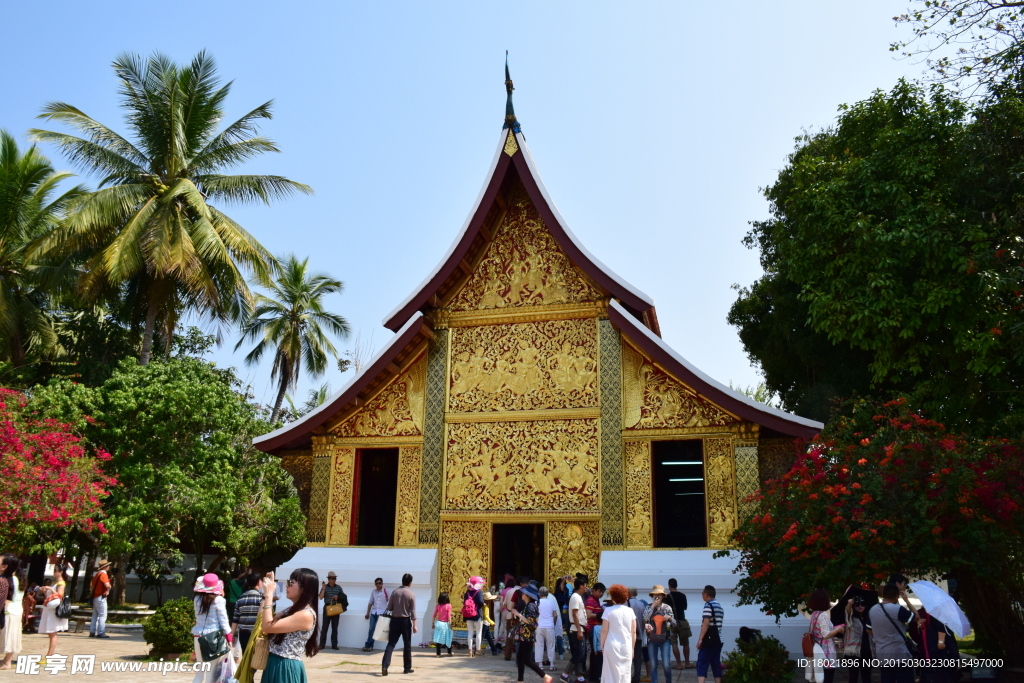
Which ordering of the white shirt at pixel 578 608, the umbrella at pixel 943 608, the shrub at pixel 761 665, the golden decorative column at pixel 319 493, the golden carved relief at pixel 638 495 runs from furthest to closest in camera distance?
the golden decorative column at pixel 319 493
the golden carved relief at pixel 638 495
the white shirt at pixel 578 608
the shrub at pixel 761 665
the umbrella at pixel 943 608

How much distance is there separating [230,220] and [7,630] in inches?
538

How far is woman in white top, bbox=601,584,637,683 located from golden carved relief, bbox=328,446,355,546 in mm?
7426

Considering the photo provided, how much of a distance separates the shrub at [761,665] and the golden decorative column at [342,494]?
22.3 feet

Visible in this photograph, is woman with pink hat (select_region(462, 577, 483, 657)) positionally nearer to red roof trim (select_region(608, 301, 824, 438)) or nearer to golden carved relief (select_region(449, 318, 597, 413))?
golden carved relief (select_region(449, 318, 597, 413))

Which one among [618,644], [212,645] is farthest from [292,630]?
[618,644]

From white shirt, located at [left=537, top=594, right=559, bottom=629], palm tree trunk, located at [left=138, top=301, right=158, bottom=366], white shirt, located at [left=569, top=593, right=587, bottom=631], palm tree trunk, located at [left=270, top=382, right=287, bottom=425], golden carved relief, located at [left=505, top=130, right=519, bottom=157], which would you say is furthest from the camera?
palm tree trunk, located at [left=270, top=382, right=287, bottom=425]

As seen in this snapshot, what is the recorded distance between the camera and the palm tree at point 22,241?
65.6ft

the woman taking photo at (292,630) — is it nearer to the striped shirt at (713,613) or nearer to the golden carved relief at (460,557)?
the striped shirt at (713,613)

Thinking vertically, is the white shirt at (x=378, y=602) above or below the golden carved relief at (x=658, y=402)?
below

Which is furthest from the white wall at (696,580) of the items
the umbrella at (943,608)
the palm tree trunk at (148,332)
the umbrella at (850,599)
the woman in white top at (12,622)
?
the palm tree trunk at (148,332)

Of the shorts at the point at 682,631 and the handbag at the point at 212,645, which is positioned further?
the shorts at the point at 682,631

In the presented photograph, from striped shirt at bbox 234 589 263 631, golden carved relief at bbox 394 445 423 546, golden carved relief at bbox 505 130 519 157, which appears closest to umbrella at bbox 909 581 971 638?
striped shirt at bbox 234 589 263 631

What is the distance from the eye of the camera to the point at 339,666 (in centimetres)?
1006

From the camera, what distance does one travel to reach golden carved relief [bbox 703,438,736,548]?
11750mm
